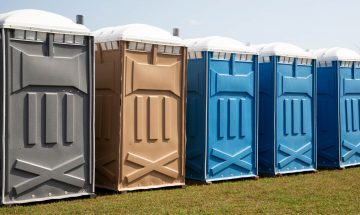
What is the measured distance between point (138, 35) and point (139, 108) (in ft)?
3.77

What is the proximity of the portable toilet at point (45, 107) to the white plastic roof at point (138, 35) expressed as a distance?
2.24 ft

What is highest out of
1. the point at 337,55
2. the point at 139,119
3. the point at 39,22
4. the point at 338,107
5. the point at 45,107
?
the point at 39,22

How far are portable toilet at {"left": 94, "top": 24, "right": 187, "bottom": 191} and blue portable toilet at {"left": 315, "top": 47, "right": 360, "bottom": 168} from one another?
4.58 metres

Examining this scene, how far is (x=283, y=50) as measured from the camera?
38.0 feet

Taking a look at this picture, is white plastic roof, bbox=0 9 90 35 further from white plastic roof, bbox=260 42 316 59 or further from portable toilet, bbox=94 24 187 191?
white plastic roof, bbox=260 42 316 59

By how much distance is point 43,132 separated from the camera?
26.3 feet

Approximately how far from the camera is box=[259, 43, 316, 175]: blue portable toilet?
11484 millimetres

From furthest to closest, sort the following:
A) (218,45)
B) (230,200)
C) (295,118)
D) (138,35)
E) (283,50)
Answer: (295,118) < (283,50) < (218,45) < (138,35) < (230,200)

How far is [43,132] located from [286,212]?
11.5ft

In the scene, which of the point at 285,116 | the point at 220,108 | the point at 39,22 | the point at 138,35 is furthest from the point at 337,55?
the point at 39,22

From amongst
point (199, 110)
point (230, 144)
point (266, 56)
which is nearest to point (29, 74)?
point (199, 110)

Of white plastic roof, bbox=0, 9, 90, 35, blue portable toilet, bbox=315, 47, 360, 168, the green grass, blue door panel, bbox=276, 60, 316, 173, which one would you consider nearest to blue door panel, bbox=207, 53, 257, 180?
the green grass

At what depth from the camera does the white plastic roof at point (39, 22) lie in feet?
25.3

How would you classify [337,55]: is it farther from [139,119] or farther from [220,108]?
[139,119]
